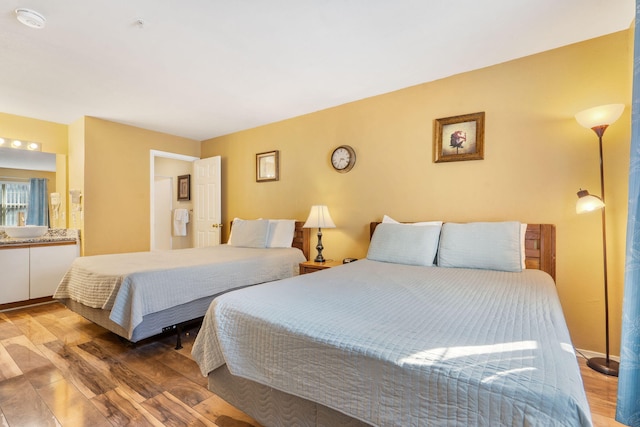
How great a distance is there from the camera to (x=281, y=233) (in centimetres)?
372

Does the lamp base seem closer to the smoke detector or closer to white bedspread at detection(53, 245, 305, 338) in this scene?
white bedspread at detection(53, 245, 305, 338)

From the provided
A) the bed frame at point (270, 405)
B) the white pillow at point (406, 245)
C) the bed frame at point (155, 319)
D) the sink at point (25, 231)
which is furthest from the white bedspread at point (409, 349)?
the sink at point (25, 231)

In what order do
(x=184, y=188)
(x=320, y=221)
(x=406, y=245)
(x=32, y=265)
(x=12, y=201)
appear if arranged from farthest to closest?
(x=184, y=188) < (x=12, y=201) < (x=32, y=265) < (x=320, y=221) < (x=406, y=245)

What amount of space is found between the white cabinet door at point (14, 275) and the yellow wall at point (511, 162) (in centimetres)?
345

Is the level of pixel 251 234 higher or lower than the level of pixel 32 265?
higher

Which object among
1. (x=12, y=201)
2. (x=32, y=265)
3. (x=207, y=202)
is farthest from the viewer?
(x=207, y=202)

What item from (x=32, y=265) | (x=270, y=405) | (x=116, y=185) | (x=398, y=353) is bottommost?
(x=270, y=405)

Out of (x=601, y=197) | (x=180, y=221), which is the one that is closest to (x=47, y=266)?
(x=180, y=221)

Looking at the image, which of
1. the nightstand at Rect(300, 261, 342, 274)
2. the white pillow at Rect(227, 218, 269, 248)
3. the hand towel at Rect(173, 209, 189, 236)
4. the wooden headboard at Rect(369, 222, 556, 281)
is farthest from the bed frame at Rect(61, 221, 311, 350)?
the hand towel at Rect(173, 209, 189, 236)

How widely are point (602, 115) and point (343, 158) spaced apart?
2214 mm

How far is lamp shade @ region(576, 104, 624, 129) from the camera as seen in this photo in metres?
1.92

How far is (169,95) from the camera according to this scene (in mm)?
3156

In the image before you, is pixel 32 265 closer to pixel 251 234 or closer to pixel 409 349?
pixel 251 234

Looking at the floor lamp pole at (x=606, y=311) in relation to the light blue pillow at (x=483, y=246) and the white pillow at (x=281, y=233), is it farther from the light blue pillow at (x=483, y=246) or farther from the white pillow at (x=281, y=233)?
the white pillow at (x=281, y=233)
